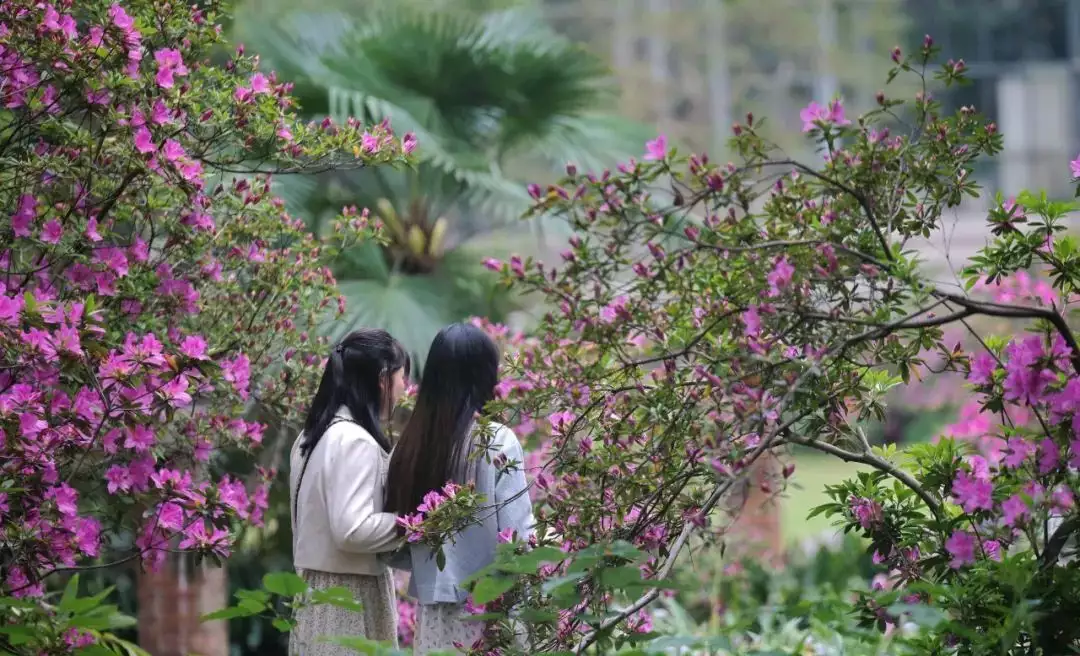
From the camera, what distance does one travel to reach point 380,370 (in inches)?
141

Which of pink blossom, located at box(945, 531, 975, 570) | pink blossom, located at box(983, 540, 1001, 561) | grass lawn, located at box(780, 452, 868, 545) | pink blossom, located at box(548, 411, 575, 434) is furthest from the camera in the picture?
grass lawn, located at box(780, 452, 868, 545)

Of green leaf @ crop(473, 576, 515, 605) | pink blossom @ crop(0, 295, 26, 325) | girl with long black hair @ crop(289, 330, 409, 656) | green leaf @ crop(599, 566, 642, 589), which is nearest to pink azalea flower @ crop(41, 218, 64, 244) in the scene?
pink blossom @ crop(0, 295, 26, 325)

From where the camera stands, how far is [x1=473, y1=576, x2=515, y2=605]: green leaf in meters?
2.57

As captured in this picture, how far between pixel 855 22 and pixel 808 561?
64.3 feet

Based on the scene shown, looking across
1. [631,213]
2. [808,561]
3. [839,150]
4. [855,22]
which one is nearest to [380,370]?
[631,213]

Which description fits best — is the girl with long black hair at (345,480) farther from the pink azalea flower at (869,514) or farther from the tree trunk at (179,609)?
the tree trunk at (179,609)

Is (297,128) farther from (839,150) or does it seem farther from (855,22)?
(855,22)

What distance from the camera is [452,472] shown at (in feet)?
10.9

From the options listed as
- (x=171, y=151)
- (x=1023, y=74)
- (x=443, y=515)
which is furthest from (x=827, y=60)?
(x=443, y=515)

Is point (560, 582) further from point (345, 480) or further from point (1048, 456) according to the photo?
point (345, 480)

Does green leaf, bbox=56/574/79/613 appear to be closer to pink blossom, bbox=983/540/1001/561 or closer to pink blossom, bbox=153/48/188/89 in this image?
pink blossom, bbox=153/48/188/89

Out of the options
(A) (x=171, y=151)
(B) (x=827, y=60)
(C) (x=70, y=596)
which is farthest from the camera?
(B) (x=827, y=60)

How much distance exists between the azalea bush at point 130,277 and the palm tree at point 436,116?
2.42 m

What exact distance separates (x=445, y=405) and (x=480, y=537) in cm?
32
